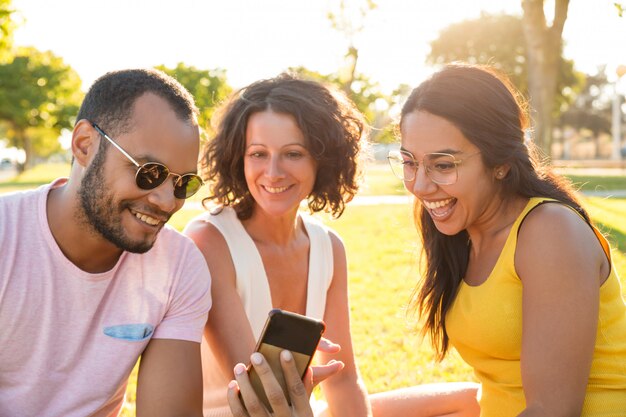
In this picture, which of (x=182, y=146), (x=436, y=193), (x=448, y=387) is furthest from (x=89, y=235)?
(x=448, y=387)

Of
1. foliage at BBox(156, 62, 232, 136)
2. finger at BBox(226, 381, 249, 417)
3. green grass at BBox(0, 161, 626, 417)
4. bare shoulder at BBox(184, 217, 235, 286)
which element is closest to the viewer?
finger at BBox(226, 381, 249, 417)

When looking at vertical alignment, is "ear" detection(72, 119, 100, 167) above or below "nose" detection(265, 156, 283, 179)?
above

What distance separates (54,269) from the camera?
2.93m

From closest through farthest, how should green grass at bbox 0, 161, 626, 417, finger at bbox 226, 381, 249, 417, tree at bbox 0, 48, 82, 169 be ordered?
finger at bbox 226, 381, 249, 417
green grass at bbox 0, 161, 626, 417
tree at bbox 0, 48, 82, 169

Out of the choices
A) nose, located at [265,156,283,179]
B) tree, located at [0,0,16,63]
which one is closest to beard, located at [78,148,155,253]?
nose, located at [265,156,283,179]

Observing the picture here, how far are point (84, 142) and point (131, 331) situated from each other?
33.6 inches

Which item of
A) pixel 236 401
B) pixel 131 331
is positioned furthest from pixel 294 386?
pixel 131 331

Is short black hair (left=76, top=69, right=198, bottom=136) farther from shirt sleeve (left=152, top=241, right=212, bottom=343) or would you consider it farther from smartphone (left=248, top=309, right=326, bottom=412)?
smartphone (left=248, top=309, right=326, bottom=412)

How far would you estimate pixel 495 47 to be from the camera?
153 ft

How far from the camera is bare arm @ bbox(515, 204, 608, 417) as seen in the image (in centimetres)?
281

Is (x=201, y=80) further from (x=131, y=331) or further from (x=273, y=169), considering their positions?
(x=131, y=331)

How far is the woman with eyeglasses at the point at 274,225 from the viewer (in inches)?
147

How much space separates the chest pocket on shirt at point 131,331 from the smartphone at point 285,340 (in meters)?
0.59

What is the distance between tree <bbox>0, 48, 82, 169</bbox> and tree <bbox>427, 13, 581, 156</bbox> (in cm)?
3166
